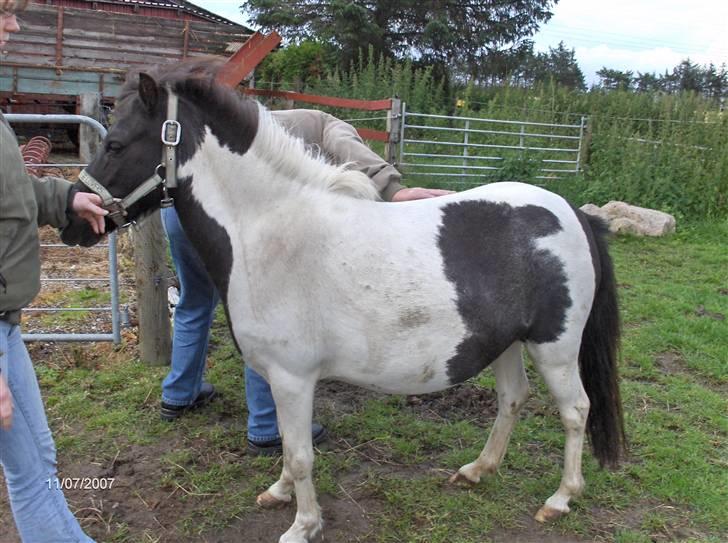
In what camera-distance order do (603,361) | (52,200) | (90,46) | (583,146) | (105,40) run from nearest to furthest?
(52,200) < (603,361) < (90,46) < (105,40) < (583,146)

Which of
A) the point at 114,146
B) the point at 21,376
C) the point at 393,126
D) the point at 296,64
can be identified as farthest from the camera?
the point at 296,64

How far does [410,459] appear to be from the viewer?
132 inches

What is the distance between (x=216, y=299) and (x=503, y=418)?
181 centimetres

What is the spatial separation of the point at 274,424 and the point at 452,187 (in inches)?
326

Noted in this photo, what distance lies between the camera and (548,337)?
105 inches

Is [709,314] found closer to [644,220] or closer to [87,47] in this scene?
[644,220]

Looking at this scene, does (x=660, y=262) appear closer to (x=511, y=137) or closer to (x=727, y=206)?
(x=727, y=206)

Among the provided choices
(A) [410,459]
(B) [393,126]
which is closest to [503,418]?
(A) [410,459]

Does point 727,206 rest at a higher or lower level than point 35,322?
higher

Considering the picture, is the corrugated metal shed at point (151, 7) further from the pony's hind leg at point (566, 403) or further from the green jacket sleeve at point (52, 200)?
the pony's hind leg at point (566, 403)

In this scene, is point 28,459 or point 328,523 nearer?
point 28,459

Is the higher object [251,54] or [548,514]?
[251,54]

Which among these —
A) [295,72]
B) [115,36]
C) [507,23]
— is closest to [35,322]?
[115,36]

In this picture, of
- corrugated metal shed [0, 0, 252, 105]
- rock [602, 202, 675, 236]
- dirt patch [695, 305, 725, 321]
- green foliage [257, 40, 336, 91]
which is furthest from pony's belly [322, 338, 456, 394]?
green foliage [257, 40, 336, 91]
